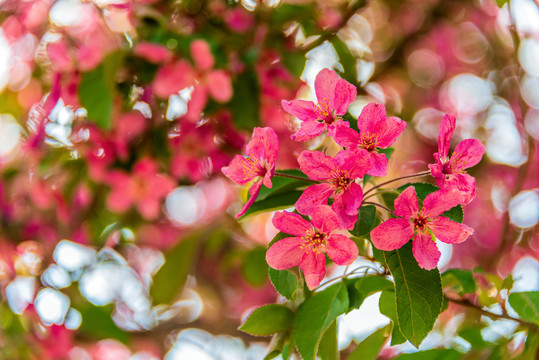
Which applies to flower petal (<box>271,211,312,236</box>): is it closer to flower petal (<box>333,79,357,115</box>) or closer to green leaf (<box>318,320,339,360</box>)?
flower petal (<box>333,79,357,115</box>)

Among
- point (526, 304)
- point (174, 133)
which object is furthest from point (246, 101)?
point (526, 304)

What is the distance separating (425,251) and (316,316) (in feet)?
0.56

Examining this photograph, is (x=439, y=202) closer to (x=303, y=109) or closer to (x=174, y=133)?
(x=303, y=109)

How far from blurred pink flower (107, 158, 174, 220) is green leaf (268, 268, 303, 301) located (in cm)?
84

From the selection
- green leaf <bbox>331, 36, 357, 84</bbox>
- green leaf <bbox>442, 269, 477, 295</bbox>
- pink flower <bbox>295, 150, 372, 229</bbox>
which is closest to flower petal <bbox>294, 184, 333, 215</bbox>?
pink flower <bbox>295, 150, 372, 229</bbox>

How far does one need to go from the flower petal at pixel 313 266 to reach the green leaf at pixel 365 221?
0.20 feet

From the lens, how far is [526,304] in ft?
2.33

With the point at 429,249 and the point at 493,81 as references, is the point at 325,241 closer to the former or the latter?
the point at 429,249

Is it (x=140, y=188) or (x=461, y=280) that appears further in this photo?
(x=140, y=188)

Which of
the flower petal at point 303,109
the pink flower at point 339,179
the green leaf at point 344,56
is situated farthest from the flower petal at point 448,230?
the green leaf at point 344,56

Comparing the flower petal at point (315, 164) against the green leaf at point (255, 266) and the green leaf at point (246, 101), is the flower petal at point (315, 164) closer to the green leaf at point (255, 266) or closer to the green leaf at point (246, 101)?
the green leaf at point (246, 101)

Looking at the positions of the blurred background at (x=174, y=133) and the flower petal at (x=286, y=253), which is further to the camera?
the blurred background at (x=174, y=133)

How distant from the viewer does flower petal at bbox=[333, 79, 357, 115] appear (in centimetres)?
68

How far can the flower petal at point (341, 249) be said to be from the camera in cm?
64
